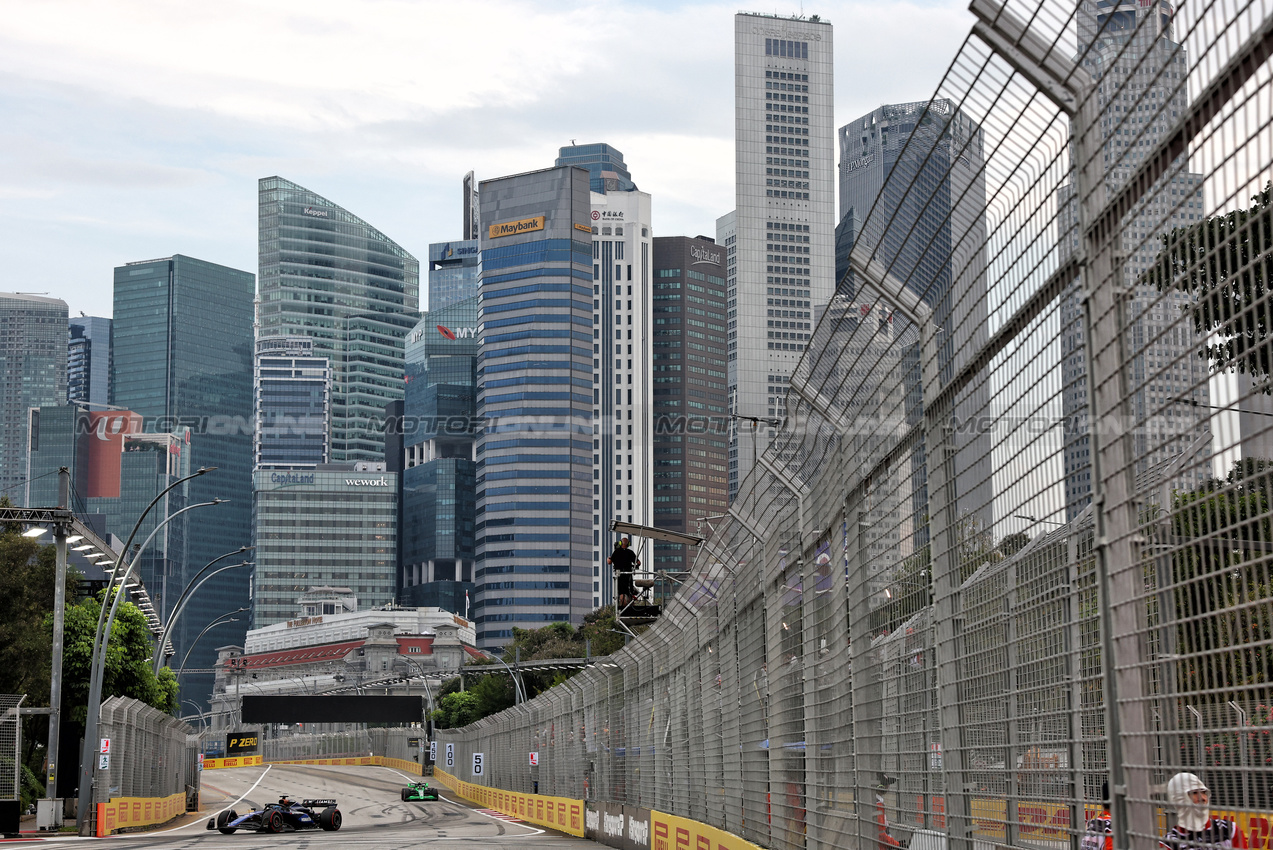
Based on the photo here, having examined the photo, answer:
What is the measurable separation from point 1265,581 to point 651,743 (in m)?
16.7

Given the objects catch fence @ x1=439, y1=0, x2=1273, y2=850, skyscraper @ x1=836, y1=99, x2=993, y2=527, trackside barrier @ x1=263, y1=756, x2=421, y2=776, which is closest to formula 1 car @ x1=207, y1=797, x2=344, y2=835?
catch fence @ x1=439, y1=0, x2=1273, y2=850

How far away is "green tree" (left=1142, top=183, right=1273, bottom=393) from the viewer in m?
2.72

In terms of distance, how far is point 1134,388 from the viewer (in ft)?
12.0

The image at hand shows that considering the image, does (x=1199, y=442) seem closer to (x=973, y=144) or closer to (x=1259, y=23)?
(x=1259, y=23)

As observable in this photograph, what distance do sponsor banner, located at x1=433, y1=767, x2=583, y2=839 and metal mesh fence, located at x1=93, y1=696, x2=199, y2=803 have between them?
400 inches

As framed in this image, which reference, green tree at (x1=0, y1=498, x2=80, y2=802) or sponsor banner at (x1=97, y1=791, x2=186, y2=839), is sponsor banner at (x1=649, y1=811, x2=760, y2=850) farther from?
green tree at (x1=0, y1=498, x2=80, y2=802)

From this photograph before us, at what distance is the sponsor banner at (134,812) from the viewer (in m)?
31.8

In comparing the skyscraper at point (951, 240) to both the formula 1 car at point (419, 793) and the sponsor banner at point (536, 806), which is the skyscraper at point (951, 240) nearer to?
the sponsor banner at point (536, 806)

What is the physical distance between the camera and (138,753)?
122ft

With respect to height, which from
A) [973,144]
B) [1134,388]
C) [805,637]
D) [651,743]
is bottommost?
[651,743]

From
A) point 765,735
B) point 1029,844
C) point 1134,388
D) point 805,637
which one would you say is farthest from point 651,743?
point 1134,388

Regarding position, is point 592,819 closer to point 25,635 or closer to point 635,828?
point 635,828

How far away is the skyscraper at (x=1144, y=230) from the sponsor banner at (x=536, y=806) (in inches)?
1010

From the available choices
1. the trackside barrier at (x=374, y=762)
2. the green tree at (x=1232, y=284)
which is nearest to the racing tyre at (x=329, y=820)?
A: the green tree at (x=1232, y=284)
